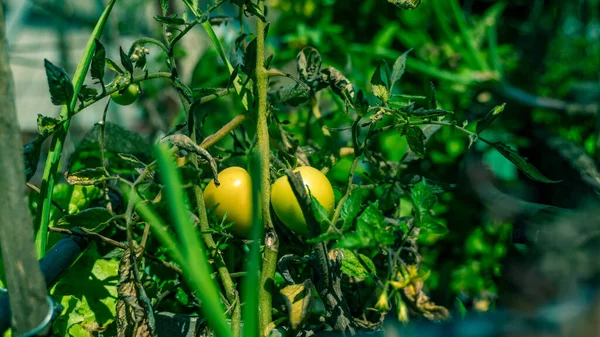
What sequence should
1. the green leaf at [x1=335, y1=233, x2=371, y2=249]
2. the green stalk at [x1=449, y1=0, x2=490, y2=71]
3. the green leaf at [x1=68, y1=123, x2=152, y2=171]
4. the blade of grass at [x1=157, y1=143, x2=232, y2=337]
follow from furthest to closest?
the green stalk at [x1=449, y1=0, x2=490, y2=71] → the green leaf at [x1=68, y1=123, x2=152, y2=171] → the green leaf at [x1=335, y1=233, x2=371, y2=249] → the blade of grass at [x1=157, y1=143, x2=232, y2=337]

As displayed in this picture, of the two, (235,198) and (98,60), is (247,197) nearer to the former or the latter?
(235,198)

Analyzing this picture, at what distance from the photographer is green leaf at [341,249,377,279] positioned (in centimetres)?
64

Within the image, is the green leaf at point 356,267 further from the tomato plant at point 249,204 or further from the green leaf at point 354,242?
the green leaf at point 354,242

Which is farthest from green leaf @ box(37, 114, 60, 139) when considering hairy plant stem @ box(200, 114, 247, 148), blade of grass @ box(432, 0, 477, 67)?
blade of grass @ box(432, 0, 477, 67)

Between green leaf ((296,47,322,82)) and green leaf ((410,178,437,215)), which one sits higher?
green leaf ((296,47,322,82))

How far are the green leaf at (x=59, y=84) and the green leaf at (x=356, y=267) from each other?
1.03 ft

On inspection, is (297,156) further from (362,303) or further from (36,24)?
(36,24)

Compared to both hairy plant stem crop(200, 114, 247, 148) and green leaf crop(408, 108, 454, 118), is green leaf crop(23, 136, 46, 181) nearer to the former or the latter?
hairy plant stem crop(200, 114, 247, 148)

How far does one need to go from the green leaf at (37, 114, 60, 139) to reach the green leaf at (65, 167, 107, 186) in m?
0.06

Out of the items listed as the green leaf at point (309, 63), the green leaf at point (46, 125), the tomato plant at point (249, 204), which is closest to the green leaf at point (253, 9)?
the tomato plant at point (249, 204)

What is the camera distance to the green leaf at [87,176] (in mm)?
663

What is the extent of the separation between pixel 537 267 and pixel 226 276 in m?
0.44

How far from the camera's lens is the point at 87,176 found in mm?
673

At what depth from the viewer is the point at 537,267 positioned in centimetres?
85
